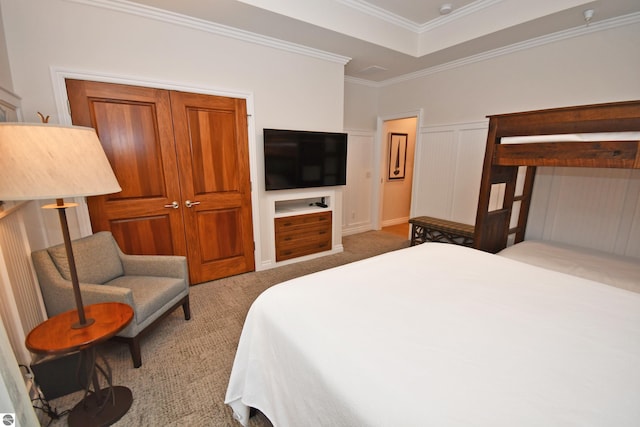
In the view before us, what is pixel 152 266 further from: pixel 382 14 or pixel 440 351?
pixel 382 14

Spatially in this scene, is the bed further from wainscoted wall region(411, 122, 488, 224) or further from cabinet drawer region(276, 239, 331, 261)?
cabinet drawer region(276, 239, 331, 261)

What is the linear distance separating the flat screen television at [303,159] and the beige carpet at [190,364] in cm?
136

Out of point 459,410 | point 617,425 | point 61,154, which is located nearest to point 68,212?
point 61,154

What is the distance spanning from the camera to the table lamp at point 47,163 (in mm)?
1082

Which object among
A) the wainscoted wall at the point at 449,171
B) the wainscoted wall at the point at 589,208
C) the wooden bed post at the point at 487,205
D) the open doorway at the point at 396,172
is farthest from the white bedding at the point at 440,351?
the open doorway at the point at 396,172

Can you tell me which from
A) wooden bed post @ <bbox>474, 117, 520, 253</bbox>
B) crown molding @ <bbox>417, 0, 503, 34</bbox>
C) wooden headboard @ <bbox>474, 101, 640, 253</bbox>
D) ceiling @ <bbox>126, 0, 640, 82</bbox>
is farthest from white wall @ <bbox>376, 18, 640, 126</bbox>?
wooden bed post @ <bbox>474, 117, 520, 253</bbox>

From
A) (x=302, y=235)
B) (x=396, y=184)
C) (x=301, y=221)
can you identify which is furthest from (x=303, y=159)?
(x=396, y=184)

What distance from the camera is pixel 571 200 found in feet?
8.47

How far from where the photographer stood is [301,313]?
1211mm

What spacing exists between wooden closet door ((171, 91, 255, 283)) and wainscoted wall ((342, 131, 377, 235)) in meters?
2.18

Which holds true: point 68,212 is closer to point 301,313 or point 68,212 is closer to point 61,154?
point 61,154

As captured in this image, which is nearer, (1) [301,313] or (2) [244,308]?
(1) [301,313]

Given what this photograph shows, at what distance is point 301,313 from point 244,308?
163cm

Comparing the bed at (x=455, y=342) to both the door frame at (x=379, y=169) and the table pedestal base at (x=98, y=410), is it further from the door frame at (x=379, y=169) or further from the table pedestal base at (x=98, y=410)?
the door frame at (x=379, y=169)
